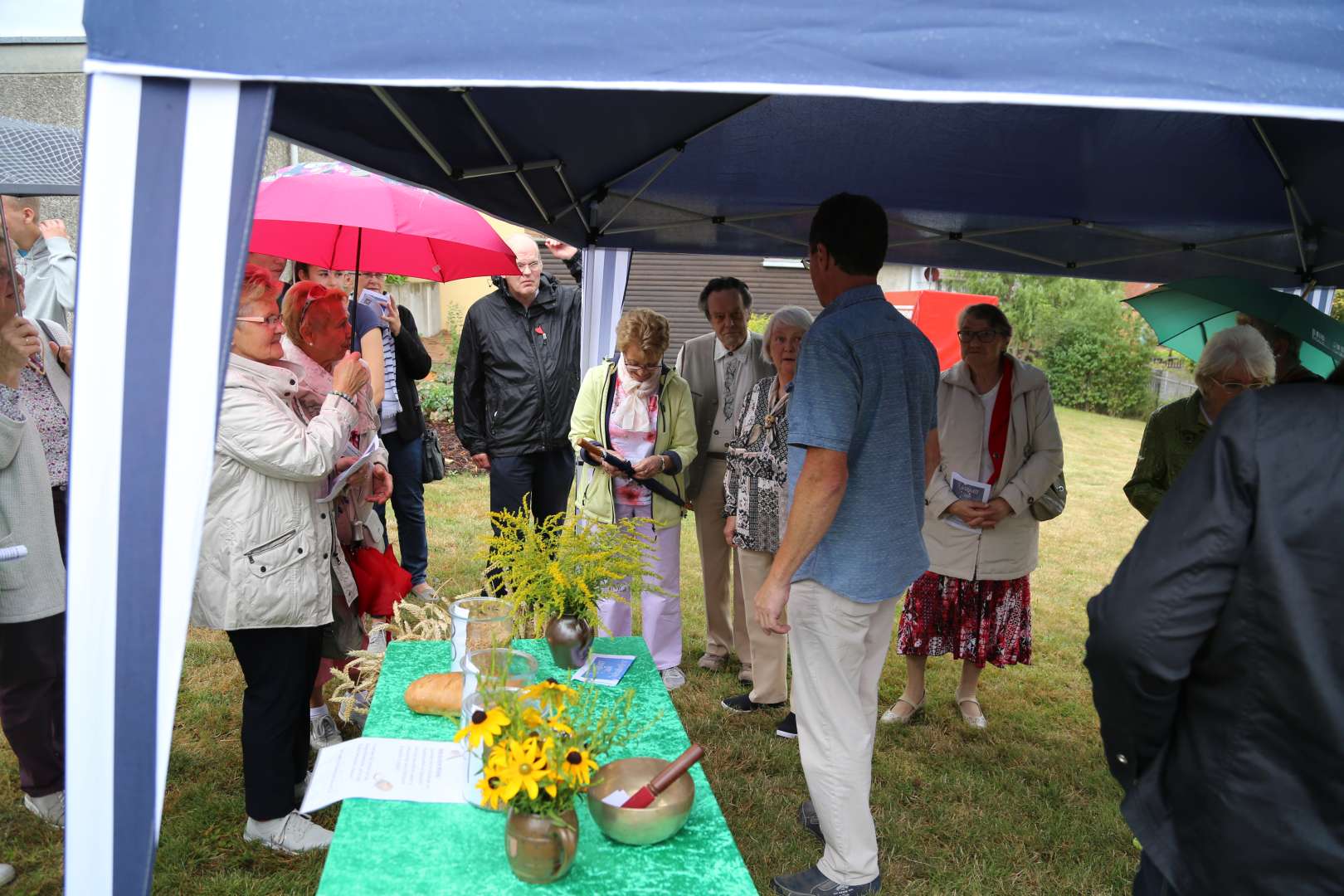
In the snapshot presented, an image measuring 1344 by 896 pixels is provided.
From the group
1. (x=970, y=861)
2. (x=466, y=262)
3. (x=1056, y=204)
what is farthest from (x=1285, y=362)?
(x=466, y=262)

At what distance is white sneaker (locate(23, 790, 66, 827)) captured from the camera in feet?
9.18

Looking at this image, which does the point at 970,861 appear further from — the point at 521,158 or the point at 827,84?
the point at 521,158

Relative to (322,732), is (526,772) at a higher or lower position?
higher

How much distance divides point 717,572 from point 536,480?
1054 millimetres

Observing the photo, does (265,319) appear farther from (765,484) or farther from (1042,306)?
(1042,306)

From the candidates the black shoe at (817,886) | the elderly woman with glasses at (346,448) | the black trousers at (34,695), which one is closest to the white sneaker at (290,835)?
the elderly woman with glasses at (346,448)

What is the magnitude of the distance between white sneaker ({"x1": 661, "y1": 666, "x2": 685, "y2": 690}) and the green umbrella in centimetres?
243

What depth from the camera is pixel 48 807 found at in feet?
9.22

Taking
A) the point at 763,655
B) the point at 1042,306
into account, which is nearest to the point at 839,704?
the point at 763,655

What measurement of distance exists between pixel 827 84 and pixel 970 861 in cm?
249

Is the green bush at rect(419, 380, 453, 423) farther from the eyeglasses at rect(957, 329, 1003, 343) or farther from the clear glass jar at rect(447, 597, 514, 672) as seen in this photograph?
the clear glass jar at rect(447, 597, 514, 672)

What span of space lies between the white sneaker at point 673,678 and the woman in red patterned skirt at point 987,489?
3.68 ft

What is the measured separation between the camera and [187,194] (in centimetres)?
148

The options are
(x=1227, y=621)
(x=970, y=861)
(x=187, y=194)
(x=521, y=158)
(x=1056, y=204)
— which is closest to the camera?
(x=1227, y=621)
